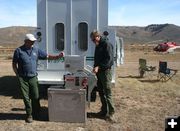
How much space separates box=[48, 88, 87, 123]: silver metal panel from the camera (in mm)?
8633

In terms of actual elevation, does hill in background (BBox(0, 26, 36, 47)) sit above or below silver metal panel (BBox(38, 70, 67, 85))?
above

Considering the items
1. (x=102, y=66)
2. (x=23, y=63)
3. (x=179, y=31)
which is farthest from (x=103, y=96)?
(x=179, y=31)

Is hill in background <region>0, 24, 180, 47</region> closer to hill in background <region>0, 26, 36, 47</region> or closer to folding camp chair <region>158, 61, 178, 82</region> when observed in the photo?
hill in background <region>0, 26, 36, 47</region>

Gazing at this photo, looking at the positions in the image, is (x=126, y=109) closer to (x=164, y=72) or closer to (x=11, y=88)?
(x=11, y=88)

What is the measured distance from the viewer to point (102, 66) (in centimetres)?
883

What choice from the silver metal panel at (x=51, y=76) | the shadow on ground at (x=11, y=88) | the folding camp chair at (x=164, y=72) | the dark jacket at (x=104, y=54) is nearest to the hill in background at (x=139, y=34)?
the folding camp chair at (x=164, y=72)

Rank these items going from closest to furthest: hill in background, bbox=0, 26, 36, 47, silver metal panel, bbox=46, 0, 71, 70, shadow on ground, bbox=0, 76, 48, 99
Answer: silver metal panel, bbox=46, 0, 71, 70, shadow on ground, bbox=0, 76, 48, 99, hill in background, bbox=0, 26, 36, 47

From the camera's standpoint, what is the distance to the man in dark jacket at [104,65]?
8.77 meters

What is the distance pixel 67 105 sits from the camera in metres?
8.66

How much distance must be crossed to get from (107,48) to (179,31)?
116 m

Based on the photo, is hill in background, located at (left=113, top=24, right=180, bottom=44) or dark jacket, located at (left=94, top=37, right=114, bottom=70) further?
hill in background, located at (left=113, top=24, right=180, bottom=44)

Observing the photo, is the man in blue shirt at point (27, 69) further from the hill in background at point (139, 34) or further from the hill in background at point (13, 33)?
the hill in background at point (13, 33)

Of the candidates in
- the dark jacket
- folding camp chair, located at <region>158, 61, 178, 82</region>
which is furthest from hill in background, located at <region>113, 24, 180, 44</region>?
the dark jacket

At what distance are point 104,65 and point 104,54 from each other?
0.23 metres
